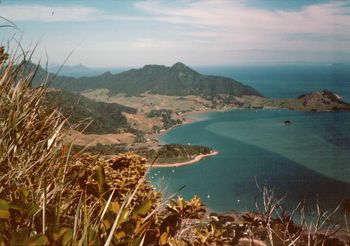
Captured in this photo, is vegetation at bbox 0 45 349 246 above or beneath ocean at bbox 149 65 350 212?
above

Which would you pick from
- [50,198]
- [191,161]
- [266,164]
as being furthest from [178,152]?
[50,198]

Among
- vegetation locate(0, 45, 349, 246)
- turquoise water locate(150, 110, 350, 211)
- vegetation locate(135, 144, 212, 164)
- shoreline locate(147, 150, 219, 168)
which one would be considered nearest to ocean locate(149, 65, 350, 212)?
turquoise water locate(150, 110, 350, 211)

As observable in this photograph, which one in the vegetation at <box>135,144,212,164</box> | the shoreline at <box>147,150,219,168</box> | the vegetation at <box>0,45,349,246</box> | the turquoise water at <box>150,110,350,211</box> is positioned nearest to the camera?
the vegetation at <box>0,45,349,246</box>

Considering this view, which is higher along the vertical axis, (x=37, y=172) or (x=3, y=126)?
(x=3, y=126)

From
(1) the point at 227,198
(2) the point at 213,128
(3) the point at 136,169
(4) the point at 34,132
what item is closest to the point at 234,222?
(1) the point at 227,198

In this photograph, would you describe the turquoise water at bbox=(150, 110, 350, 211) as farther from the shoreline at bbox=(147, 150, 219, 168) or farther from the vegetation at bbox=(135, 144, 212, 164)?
the vegetation at bbox=(135, 144, 212, 164)

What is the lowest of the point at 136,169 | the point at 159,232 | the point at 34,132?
the point at 136,169

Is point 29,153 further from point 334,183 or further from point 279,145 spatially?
point 279,145

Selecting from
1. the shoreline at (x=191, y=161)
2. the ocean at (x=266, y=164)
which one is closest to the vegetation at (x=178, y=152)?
the shoreline at (x=191, y=161)

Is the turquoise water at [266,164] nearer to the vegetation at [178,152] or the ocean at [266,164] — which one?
the ocean at [266,164]
